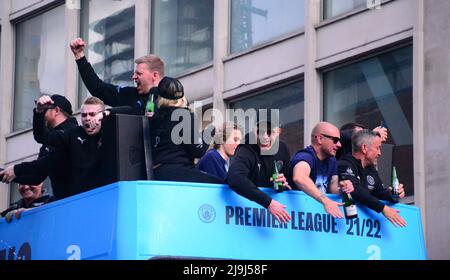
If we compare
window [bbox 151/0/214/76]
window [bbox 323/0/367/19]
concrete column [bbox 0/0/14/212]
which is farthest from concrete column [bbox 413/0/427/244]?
concrete column [bbox 0/0/14/212]

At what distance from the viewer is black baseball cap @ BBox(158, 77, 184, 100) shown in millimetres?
11414

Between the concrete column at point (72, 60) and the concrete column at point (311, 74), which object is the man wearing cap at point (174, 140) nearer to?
the concrete column at point (311, 74)

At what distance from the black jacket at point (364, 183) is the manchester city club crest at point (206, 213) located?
1357mm

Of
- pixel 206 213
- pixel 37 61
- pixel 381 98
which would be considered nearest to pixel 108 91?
pixel 206 213

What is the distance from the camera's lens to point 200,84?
962 inches

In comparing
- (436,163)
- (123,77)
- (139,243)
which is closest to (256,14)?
(123,77)

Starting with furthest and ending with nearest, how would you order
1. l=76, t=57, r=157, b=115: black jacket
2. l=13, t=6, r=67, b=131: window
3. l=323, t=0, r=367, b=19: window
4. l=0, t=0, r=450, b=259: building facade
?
l=13, t=6, r=67, b=131: window → l=323, t=0, r=367, b=19: window → l=0, t=0, r=450, b=259: building facade → l=76, t=57, r=157, b=115: black jacket

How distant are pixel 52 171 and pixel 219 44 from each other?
12.3 metres

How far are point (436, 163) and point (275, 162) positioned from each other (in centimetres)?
786

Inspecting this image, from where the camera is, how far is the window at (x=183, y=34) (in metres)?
24.5

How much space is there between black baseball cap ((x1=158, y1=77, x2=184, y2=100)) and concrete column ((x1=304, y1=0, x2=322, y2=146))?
10.1 m

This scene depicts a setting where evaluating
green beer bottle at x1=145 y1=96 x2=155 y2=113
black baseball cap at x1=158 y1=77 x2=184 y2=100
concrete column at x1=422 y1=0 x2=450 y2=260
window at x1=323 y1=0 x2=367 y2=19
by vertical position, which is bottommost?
green beer bottle at x1=145 y1=96 x2=155 y2=113

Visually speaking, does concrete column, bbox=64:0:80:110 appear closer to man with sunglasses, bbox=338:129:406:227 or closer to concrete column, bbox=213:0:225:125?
concrete column, bbox=213:0:225:125
